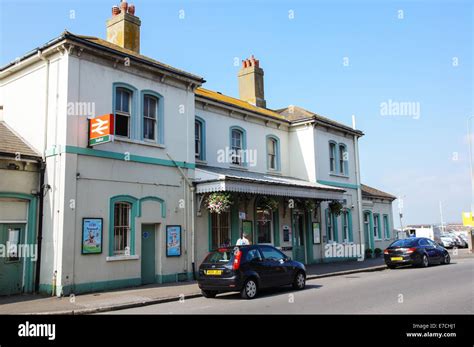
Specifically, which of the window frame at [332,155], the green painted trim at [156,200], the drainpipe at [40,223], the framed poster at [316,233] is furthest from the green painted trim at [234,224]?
the window frame at [332,155]

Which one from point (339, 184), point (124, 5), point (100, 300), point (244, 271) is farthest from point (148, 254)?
point (339, 184)

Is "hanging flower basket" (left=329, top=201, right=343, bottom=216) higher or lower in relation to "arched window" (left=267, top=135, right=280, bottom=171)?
lower

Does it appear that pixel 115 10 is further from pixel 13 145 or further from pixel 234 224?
pixel 234 224

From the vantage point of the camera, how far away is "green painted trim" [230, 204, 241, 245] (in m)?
19.2

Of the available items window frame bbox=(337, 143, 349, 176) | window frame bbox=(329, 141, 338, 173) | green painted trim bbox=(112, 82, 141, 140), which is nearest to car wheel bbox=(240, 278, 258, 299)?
green painted trim bbox=(112, 82, 141, 140)

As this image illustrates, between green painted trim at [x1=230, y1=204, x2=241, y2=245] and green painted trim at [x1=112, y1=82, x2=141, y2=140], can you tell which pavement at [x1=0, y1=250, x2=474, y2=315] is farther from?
green painted trim at [x1=112, y1=82, x2=141, y2=140]

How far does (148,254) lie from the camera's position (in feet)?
52.4

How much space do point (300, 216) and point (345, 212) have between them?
4391mm

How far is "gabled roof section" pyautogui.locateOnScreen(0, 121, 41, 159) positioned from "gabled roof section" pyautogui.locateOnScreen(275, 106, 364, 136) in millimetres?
14220

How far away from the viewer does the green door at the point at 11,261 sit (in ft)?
43.8

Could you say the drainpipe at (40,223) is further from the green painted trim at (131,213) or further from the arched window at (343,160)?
the arched window at (343,160)

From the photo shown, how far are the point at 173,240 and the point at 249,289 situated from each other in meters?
4.95
